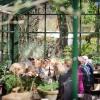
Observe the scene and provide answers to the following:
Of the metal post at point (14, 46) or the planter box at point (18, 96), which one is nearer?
the planter box at point (18, 96)

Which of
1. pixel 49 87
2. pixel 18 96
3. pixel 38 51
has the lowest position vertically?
pixel 18 96

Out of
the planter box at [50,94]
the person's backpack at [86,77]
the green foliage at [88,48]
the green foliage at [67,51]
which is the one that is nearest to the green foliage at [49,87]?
the planter box at [50,94]

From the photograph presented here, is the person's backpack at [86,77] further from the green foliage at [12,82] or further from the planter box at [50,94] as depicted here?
the green foliage at [12,82]

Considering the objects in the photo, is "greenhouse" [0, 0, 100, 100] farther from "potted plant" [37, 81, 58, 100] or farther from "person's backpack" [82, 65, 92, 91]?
"person's backpack" [82, 65, 92, 91]

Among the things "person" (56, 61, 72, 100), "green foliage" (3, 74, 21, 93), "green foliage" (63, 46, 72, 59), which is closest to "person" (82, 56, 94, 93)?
"person" (56, 61, 72, 100)

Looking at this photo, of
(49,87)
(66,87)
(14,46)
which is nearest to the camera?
(66,87)

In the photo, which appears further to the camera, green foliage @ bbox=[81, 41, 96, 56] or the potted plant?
green foliage @ bbox=[81, 41, 96, 56]

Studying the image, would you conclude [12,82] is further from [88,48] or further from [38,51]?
[88,48]

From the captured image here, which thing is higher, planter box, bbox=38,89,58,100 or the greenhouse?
the greenhouse

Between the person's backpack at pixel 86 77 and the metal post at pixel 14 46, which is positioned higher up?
the metal post at pixel 14 46

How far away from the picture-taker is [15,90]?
25.7 ft

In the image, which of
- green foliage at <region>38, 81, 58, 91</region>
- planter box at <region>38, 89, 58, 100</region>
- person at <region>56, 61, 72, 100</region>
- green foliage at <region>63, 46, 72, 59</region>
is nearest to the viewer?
person at <region>56, 61, 72, 100</region>

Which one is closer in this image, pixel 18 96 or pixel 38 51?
pixel 18 96


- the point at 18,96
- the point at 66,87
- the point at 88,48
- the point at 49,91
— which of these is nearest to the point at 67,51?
the point at 88,48
